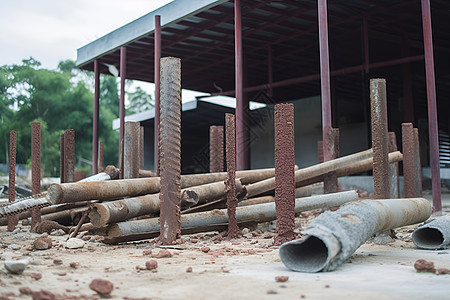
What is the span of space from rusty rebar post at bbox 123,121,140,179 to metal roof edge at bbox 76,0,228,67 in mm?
6488

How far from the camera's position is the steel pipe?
671 cm

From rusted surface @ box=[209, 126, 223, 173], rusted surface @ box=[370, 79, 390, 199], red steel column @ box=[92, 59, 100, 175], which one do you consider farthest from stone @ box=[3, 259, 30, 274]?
red steel column @ box=[92, 59, 100, 175]

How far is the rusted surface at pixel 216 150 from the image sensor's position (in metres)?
10.0

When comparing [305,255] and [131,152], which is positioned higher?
[131,152]

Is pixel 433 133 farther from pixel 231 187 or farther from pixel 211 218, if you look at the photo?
pixel 211 218

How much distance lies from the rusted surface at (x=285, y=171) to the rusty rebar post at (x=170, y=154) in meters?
1.32

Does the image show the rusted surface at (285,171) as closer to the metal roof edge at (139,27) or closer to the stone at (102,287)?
the stone at (102,287)

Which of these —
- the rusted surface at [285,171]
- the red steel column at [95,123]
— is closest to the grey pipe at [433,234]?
the rusted surface at [285,171]

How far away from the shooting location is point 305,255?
4.78 metres

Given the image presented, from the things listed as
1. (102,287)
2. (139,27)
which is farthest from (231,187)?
(139,27)

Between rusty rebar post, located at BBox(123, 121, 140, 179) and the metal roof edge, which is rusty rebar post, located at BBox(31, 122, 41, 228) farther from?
the metal roof edge

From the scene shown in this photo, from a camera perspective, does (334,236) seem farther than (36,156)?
No

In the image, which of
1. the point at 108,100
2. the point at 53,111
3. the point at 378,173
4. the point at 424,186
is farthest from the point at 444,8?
the point at 108,100

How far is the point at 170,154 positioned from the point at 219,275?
98.2 inches
